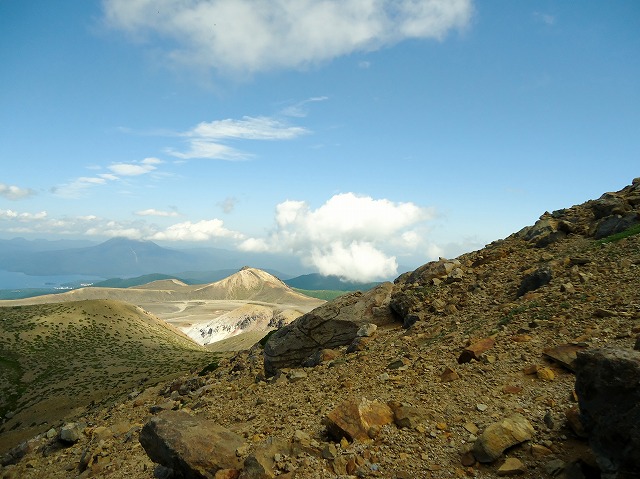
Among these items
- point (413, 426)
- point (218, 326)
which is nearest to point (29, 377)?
point (413, 426)

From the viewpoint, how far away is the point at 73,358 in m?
67.9

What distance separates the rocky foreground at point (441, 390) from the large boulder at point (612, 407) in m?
0.02

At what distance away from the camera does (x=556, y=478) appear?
281 inches

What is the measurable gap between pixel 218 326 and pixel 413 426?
187142 millimetres

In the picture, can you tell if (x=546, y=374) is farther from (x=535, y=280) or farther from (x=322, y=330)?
(x=322, y=330)

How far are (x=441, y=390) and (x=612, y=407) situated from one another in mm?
5162

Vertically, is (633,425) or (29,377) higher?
(633,425)

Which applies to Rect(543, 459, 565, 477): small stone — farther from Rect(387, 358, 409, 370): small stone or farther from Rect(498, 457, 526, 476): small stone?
Rect(387, 358, 409, 370): small stone

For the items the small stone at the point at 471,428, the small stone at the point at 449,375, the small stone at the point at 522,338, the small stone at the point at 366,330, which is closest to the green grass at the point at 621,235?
the small stone at the point at 522,338

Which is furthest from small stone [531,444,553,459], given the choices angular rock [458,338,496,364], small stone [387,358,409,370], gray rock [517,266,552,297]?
gray rock [517,266,552,297]

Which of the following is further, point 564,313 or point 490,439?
point 564,313

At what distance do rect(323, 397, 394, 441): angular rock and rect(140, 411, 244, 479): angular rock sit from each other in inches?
123

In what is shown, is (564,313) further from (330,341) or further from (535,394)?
(330,341)

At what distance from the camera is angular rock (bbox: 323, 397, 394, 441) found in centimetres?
988
